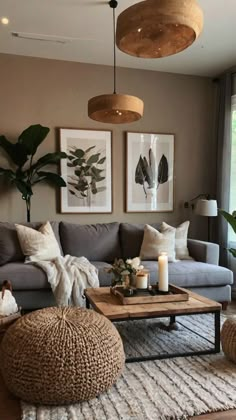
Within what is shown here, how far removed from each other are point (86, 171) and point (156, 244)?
1.28m

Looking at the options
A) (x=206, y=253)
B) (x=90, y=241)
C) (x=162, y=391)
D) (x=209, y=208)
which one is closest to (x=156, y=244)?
(x=206, y=253)

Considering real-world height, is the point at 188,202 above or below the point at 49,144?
below

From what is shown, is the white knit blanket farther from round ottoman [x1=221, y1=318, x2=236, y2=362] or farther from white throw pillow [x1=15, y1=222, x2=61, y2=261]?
round ottoman [x1=221, y1=318, x2=236, y2=362]

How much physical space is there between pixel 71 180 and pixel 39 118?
82cm

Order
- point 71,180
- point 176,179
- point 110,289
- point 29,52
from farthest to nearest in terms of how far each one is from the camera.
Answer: point 176,179 → point 71,180 → point 29,52 → point 110,289

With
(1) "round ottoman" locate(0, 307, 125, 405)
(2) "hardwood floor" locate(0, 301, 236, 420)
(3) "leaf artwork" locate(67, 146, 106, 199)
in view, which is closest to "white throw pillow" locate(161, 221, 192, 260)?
(3) "leaf artwork" locate(67, 146, 106, 199)

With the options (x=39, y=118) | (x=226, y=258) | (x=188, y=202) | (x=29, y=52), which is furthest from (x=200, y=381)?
(x=29, y=52)

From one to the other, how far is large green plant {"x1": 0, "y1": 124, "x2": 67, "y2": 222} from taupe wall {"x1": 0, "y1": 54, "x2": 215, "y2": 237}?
0.67ft

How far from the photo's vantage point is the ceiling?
10.4 feet

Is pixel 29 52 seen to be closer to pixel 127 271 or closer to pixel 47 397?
pixel 127 271

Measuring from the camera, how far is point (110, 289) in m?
2.91

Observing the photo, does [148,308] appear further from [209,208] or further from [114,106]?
[209,208]

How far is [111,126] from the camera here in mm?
4637

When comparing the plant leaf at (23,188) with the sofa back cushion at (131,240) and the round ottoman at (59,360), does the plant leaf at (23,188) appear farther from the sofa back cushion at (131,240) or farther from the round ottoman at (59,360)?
the round ottoman at (59,360)
